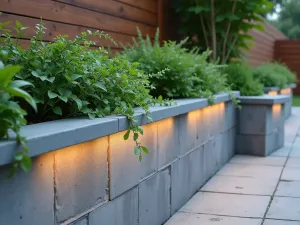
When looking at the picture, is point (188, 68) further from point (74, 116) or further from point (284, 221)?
point (74, 116)

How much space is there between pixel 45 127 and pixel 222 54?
18.2 ft

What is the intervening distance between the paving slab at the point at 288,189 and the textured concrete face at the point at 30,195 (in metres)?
2.68

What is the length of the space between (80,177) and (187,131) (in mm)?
1905

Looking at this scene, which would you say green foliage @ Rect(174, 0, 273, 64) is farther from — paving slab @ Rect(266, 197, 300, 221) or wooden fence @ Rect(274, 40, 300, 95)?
wooden fence @ Rect(274, 40, 300, 95)

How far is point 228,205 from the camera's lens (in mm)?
3840

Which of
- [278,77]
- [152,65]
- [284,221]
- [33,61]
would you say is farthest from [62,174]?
[278,77]

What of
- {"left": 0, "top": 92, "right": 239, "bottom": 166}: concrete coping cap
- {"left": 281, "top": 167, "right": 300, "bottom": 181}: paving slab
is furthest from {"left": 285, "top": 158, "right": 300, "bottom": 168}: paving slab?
{"left": 0, "top": 92, "right": 239, "bottom": 166}: concrete coping cap

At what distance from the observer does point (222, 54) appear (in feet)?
23.9

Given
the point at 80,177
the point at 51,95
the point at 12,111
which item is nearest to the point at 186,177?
the point at 80,177

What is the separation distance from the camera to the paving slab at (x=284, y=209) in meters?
3.52

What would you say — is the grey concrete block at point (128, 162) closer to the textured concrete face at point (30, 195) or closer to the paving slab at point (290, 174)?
the textured concrete face at point (30, 195)

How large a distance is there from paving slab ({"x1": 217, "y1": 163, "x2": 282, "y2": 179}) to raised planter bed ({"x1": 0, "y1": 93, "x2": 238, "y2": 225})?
2.48ft

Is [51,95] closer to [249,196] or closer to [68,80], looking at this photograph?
[68,80]

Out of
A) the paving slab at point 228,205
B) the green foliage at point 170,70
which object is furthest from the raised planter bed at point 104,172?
the green foliage at point 170,70
